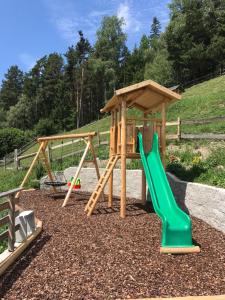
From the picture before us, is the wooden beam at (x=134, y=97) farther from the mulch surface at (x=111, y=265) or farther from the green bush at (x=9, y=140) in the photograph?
the green bush at (x=9, y=140)

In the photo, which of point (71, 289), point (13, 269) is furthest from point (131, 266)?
point (13, 269)

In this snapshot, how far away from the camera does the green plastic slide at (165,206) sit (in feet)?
22.8

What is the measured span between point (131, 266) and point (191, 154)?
7938 mm

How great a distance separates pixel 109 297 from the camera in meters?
4.95

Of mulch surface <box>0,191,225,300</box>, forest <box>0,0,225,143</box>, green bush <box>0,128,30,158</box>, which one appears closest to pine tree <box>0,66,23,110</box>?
forest <box>0,0,225,143</box>

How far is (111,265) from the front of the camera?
6.07 meters

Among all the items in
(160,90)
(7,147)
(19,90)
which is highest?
(19,90)

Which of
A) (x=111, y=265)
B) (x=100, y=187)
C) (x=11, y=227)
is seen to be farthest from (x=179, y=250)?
(x=100, y=187)

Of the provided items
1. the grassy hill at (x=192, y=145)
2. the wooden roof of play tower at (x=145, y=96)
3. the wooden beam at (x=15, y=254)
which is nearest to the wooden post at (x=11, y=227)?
the wooden beam at (x=15, y=254)

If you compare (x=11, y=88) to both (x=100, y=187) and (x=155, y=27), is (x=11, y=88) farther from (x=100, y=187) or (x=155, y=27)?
(x=100, y=187)

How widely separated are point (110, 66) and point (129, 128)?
56.3 metres

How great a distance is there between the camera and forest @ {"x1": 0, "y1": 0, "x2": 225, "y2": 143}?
5412 centimetres

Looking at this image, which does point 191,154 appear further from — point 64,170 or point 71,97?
point 71,97

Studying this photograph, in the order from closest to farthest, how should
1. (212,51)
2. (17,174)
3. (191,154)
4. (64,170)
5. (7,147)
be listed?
1. (191,154)
2. (64,170)
3. (17,174)
4. (7,147)
5. (212,51)
